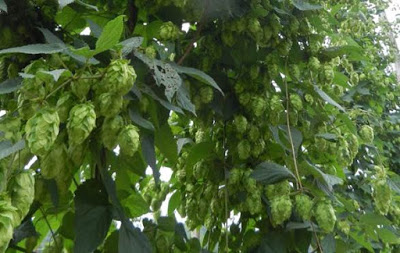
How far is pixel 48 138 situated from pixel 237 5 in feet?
2.27

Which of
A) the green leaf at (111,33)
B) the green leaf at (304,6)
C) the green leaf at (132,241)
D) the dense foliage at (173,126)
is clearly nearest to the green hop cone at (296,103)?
the dense foliage at (173,126)

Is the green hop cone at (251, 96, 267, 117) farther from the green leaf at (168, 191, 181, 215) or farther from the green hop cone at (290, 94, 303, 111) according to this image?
the green leaf at (168, 191, 181, 215)

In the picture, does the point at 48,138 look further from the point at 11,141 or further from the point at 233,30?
the point at 233,30

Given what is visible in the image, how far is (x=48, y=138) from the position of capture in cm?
60

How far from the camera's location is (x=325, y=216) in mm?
941

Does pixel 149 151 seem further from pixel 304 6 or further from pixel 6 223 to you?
pixel 304 6

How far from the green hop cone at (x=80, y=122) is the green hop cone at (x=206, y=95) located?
1.57 ft

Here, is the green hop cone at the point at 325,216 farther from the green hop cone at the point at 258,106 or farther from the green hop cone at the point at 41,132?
the green hop cone at the point at 41,132

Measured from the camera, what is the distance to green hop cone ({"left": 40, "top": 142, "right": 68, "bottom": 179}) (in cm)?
70

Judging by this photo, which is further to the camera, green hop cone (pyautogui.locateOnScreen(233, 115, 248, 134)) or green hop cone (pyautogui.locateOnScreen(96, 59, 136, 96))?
green hop cone (pyautogui.locateOnScreen(233, 115, 248, 134))

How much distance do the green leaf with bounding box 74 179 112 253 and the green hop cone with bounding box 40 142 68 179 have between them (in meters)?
0.15

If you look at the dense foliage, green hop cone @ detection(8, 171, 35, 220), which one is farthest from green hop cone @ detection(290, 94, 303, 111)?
green hop cone @ detection(8, 171, 35, 220)

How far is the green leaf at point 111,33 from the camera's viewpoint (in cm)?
65

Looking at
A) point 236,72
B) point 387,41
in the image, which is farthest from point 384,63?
point 236,72
